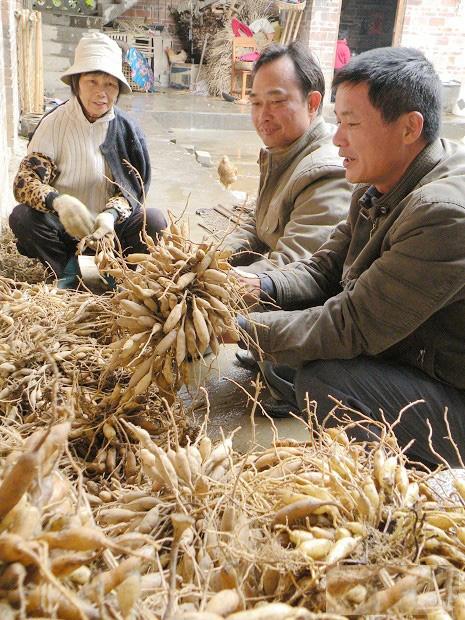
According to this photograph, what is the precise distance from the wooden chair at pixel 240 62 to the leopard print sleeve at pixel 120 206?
10.4 m

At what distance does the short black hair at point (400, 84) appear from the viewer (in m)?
2.01

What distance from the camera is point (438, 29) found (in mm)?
12523

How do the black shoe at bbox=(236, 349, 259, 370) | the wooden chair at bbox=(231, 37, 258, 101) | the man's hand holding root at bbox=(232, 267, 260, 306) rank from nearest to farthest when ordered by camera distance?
the man's hand holding root at bbox=(232, 267, 260, 306) → the black shoe at bbox=(236, 349, 259, 370) → the wooden chair at bbox=(231, 37, 258, 101)

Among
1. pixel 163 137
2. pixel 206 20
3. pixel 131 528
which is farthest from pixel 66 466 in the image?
pixel 206 20

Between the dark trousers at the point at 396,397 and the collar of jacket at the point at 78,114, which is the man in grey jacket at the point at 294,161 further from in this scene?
the collar of jacket at the point at 78,114

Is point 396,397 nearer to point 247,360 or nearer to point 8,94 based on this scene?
point 247,360

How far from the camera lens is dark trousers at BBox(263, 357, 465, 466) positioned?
205 centimetres

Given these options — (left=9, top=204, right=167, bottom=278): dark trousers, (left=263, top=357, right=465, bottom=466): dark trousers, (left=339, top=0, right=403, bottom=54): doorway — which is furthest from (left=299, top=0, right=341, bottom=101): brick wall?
(left=263, top=357, right=465, bottom=466): dark trousers

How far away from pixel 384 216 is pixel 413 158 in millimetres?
209

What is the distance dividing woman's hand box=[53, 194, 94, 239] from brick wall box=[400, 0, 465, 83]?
11.0 metres

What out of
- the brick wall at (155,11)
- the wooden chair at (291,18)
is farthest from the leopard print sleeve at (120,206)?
the brick wall at (155,11)

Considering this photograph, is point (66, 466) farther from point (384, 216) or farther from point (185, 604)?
point (384, 216)

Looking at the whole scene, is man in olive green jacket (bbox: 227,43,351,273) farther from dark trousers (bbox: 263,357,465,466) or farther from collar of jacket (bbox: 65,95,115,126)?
collar of jacket (bbox: 65,95,115,126)

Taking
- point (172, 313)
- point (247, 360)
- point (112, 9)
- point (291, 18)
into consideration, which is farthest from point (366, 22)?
point (172, 313)
